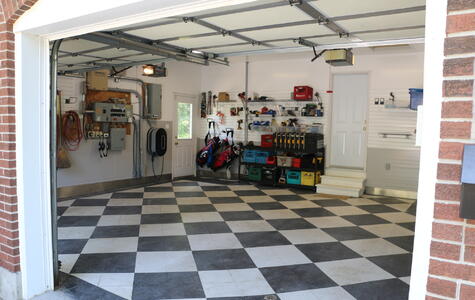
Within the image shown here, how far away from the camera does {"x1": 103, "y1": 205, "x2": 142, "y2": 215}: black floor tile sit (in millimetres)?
5977

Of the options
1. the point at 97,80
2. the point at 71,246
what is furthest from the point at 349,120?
the point at 71,246

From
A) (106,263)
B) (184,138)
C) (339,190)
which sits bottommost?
(106,263)

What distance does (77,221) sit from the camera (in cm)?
542

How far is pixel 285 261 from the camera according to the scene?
4020 millimetres

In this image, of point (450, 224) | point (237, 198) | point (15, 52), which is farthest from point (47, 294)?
point (237, 198)

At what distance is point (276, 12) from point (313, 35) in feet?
2.95

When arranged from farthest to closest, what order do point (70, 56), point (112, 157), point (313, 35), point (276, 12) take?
1. point (112, 157)
2. point (70, 56)
3. point (313, 35)
4. point (276, 12)

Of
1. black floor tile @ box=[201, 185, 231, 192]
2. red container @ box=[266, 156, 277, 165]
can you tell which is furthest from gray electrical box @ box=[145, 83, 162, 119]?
red container @ box=[266, 156, 277, 165]

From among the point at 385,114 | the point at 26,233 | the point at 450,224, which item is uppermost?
the point at 385,114

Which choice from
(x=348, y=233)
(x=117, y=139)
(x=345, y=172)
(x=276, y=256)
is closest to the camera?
(x=276, y=256)

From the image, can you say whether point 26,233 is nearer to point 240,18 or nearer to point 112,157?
point 240,18

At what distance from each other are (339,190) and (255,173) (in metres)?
2.18

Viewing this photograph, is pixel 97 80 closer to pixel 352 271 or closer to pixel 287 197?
pixel 287 197

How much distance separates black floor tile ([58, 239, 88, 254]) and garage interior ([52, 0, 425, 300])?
0.04m
